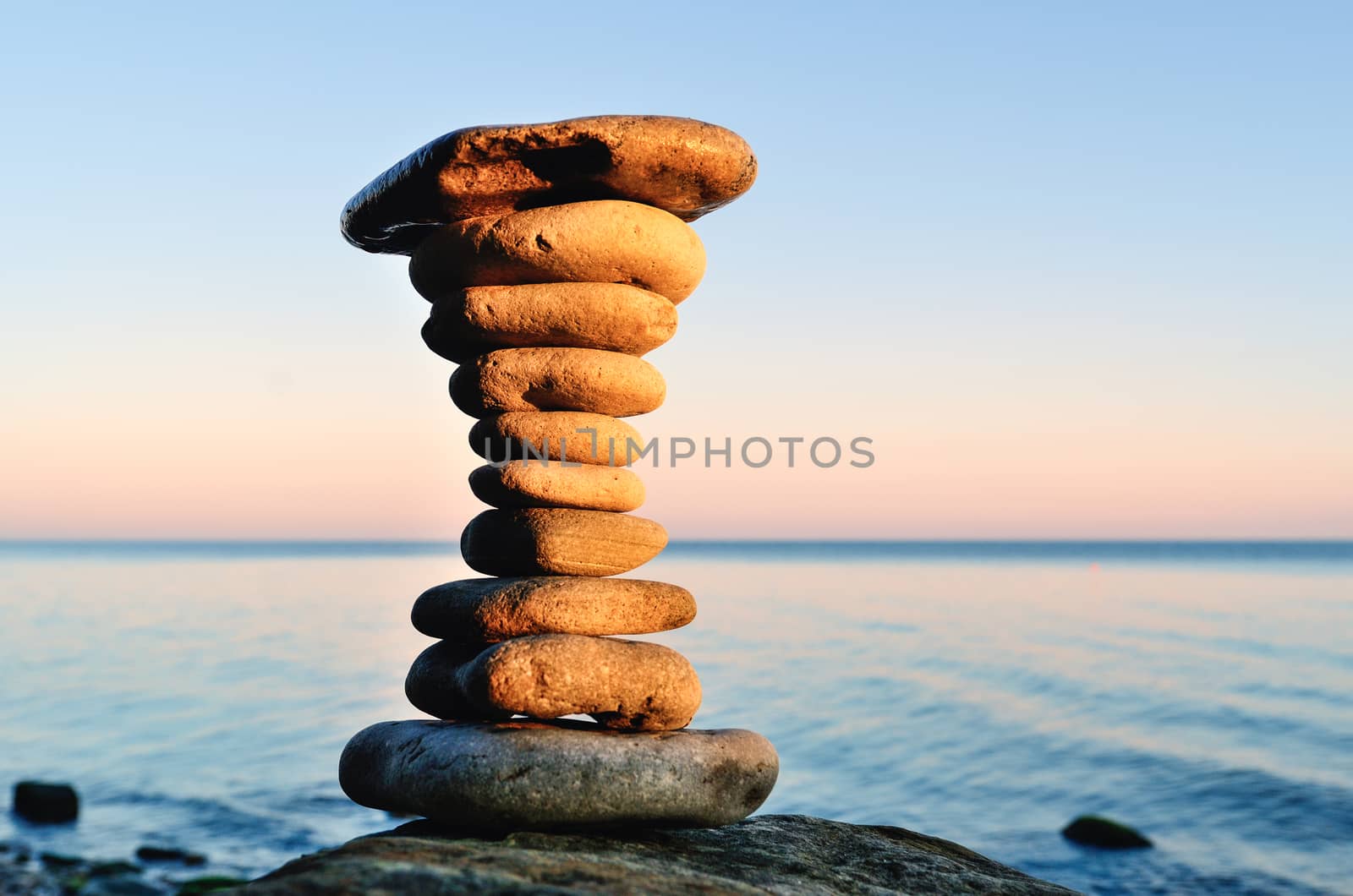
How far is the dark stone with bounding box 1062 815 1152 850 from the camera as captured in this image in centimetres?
1872

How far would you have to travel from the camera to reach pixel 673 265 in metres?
7.15

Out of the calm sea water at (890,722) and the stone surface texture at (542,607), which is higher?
the stone surface texture at (542,607)

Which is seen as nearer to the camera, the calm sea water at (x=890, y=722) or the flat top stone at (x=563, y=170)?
the flat top stone at (x=563, y=170)

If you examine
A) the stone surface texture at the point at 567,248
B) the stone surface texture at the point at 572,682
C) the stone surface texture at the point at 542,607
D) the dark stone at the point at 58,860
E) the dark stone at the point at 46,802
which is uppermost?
the stone surface texture at the point at 567,248

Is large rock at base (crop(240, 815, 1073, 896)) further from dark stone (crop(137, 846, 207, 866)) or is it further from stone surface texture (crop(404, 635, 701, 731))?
dark stone (crop(137, 846, 207, 866))

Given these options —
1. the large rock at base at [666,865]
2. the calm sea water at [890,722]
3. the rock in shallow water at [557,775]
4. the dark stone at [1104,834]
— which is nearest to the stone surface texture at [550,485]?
the rock in shallow water at [557,775]

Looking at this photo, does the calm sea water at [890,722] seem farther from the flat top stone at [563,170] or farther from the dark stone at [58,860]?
the flat top stone at [563,170]

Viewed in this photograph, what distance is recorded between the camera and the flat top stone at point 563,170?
661cm

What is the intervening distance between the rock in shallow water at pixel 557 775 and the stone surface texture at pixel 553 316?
2418 mm

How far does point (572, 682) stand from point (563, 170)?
314 centimetres

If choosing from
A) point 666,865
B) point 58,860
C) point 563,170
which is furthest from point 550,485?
point 58,860

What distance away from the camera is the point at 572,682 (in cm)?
620

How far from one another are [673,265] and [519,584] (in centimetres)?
229

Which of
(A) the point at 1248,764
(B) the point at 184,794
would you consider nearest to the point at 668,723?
(B) the point at 184,794
